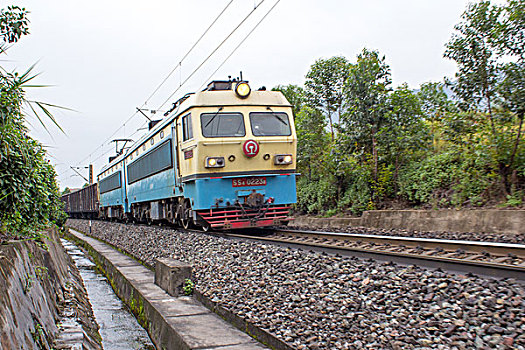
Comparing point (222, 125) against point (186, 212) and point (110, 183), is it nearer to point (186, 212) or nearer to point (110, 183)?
point (186, 212)

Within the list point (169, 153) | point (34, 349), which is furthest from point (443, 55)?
point (34, 349)

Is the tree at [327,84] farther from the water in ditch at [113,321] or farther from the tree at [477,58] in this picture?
the water in ditch at [113,321]

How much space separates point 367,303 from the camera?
3750 millimetres

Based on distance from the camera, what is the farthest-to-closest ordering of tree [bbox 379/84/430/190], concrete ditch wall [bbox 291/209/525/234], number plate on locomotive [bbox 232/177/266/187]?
tree [bbox 379/84/430/190] → number plate on locomotive [bbox 232/177/266/187] → concrete ditch wall [bbox 291/209/525/234]

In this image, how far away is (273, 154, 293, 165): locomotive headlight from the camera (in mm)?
10570

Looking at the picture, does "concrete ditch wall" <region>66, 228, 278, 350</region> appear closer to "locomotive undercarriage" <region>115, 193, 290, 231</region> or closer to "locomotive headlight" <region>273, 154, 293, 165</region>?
"locomotive undercarriage" <region>115, 193, 290, 231</region>

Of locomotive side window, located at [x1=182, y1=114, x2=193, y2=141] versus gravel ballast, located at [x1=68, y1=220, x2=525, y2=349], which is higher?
locomotive side window, located at [x1=182, y1=114, x2=193, y2=141]

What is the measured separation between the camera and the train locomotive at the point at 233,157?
1005cm

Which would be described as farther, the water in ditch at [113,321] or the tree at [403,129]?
the tree at [403,129]

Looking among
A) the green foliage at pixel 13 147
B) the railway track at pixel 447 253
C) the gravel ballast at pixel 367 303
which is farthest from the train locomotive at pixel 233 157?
the green foliage at pixel 13 147

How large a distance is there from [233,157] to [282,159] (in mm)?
1170

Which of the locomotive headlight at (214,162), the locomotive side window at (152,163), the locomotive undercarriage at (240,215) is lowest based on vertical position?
the locomotive undercarriage at (240,215)

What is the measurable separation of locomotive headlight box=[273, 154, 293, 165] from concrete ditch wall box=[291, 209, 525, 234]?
2933 millimetres

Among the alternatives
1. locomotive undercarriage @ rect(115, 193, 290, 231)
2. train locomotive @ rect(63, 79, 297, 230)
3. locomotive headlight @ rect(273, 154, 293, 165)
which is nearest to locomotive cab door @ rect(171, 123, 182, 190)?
train locomotive @ rect(63, 79, 297, 230)
